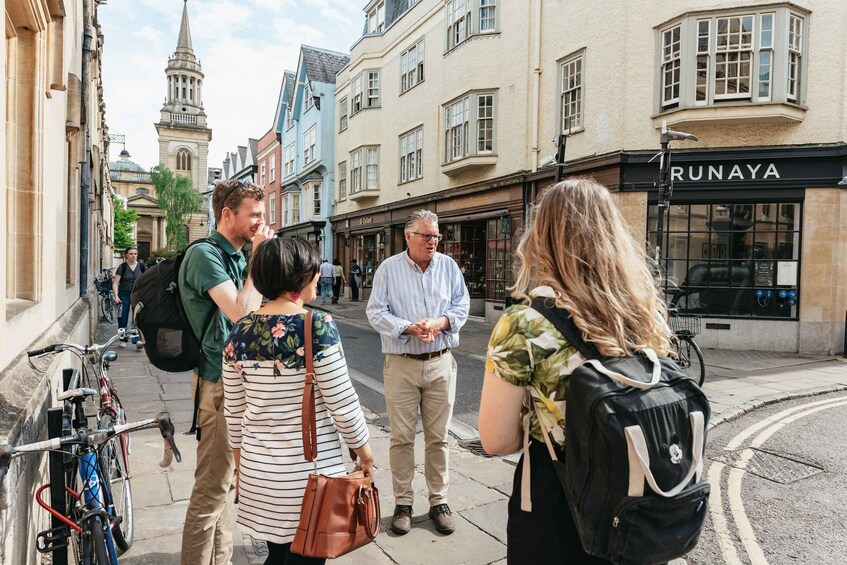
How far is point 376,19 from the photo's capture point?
85.9 feet

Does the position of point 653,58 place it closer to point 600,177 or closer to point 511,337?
point 600,177

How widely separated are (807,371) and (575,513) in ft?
34.0

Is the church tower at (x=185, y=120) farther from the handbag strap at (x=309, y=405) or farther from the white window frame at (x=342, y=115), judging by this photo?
the handbag strap at (x=309, y=405)

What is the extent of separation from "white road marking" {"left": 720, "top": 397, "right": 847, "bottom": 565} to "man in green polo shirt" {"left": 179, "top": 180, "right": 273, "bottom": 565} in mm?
2945

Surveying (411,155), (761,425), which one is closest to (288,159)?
(411,155)

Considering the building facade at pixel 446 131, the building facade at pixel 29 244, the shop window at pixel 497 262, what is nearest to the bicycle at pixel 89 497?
the building facade at pixel 29 244

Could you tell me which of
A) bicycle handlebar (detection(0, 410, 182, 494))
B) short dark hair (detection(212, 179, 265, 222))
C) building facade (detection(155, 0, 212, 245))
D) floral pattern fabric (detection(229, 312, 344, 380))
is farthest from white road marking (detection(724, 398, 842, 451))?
building facade (detection(155, 0, 212, 245))

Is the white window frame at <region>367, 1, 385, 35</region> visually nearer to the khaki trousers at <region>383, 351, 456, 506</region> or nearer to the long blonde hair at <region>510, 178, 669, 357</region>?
the khaki trousers at <region>383, 351, 456, 506</region>

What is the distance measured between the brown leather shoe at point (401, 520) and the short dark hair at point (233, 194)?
2165mm

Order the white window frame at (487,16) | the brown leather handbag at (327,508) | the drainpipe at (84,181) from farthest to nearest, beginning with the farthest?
the white window frame at (487,16)
the drainpipe at (84,181)
the brown leather handbag at (327,508)

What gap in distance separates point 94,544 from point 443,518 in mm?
2014

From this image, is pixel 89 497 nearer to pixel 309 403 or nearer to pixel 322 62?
pixel 309 403

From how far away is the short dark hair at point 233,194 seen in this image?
286cm

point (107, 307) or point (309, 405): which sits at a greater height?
point (309, 405)
